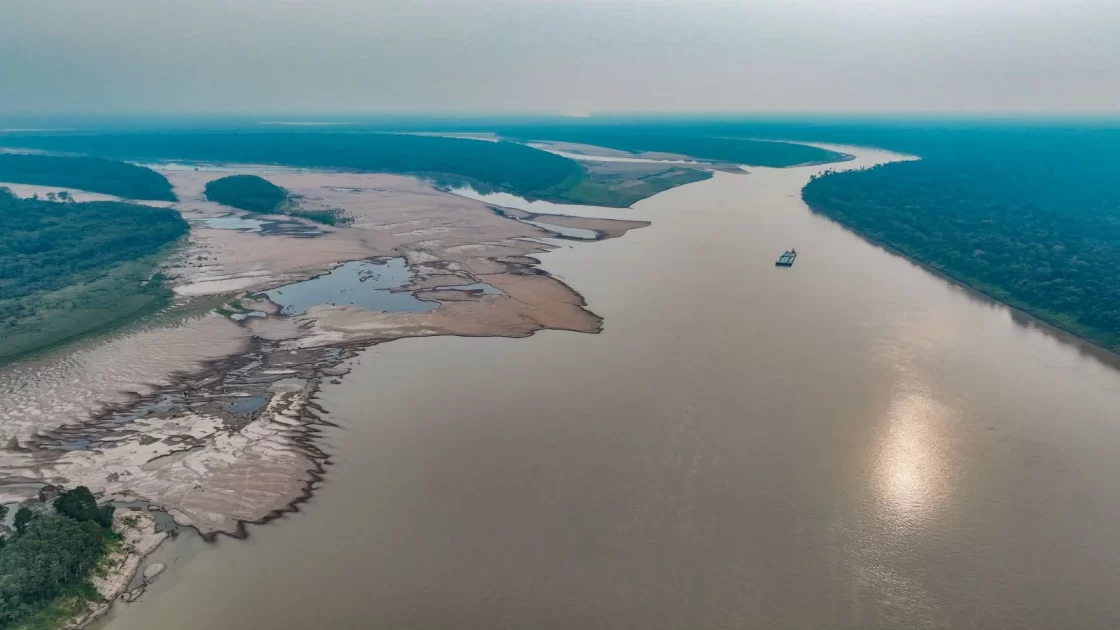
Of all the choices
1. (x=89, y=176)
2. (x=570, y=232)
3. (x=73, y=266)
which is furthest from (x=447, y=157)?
(x=73, y=266)

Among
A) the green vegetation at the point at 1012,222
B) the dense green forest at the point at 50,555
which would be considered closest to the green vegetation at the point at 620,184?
the green vegetation at the point at 1012,222

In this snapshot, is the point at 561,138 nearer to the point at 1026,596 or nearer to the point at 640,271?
the point at 640,271

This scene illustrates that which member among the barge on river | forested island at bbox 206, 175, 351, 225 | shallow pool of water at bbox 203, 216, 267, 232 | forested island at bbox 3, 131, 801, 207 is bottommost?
the barge on river

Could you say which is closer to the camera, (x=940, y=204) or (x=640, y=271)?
(x=640, y=271)

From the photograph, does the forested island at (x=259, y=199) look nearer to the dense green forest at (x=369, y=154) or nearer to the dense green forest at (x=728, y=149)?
the dense green forest at (x=369, y=154)

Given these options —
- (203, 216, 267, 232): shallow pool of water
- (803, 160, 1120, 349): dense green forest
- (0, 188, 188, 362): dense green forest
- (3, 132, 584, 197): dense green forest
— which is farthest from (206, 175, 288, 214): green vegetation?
(803, 160, 1120, 349): dense green forest

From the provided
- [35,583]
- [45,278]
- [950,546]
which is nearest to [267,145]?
[45,278]

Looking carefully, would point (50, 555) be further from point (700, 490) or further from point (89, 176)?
point (89, 176)

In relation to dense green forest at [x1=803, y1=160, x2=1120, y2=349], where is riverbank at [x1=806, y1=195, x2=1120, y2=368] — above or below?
below

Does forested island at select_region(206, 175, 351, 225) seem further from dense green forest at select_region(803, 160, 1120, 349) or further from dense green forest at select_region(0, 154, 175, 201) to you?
dense green forest at select_region(803, 160, 1120, 349)
